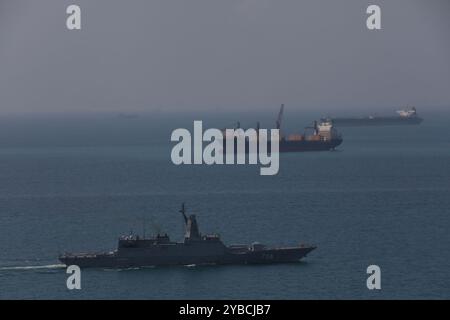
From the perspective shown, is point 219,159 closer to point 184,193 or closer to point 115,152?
point 115,152

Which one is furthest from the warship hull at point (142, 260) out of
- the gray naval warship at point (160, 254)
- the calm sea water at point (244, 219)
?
the calm sea water at point (244, 219)

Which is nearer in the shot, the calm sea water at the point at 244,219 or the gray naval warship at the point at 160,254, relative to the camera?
the calm sea water at the point at 244,219

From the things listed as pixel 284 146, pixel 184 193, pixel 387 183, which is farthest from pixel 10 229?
pixel 284 146

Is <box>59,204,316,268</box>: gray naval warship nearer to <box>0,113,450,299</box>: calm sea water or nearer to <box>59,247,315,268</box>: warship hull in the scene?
<box>59,247,315,268</box>: warship hull

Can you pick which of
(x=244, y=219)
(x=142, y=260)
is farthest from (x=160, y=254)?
(x=244, y=219)

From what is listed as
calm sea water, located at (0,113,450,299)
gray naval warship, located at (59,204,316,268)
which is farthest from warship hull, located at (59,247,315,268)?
calm sea water, located at (0,113,450,299)

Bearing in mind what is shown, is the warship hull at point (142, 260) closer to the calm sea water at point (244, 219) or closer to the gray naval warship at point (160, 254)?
the gray naval warship at point (160, 254)

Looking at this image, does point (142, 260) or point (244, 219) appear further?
point (244, 219)

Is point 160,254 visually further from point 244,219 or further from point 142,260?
point 244,219

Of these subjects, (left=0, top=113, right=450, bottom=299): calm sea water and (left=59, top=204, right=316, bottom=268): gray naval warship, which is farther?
(left=59, top=204, right=316, bottom=268): gray naval warship
